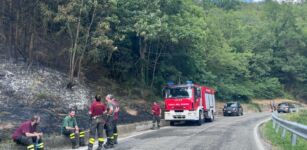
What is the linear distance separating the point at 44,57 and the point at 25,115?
855cm

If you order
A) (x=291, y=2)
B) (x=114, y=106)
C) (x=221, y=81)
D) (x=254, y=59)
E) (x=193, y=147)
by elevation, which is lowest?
(x=193, y=147)

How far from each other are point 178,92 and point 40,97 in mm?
8774

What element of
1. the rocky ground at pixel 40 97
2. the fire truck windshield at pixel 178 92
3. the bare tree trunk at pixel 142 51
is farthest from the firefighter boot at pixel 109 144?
the bare tree trunk at pixel 142 51

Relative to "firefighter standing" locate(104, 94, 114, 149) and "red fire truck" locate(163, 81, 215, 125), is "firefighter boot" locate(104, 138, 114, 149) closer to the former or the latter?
"firefighter standing" locate(104, 94, 114, 149)

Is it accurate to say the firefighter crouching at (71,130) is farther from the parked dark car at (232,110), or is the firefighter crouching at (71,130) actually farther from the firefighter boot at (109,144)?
the parked dark car at (232,110)

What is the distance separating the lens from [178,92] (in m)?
24.7

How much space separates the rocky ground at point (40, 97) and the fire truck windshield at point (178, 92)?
10.9 ft

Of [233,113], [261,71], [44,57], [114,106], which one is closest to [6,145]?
[114,106]

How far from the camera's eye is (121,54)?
31.6 m

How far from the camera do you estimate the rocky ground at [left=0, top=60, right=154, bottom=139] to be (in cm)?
1952

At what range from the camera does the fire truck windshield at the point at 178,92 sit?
2434cm

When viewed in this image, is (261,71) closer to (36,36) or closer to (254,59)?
(254,59)

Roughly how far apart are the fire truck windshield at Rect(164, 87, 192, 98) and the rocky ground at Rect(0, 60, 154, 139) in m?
→ 3.32

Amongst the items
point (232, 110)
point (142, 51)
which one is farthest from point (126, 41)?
point (232, 110)
